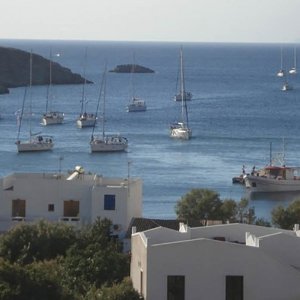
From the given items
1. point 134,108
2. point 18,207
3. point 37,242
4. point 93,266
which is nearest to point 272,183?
point 18,207

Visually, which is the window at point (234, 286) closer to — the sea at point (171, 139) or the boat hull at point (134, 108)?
the sea at point (171, 139)

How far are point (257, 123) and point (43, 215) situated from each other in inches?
1861

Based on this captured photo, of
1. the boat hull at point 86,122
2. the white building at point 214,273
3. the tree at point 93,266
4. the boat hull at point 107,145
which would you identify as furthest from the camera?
the boat hull at point 86,122

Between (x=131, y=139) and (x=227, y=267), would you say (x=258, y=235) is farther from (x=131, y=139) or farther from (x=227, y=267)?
(x=131, y=139)

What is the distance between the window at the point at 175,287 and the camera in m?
14.6

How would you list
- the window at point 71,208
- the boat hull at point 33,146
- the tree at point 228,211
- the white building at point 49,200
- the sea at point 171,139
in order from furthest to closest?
1. the boat hull at point 33,146
2. the sea at point 171,139
3. the tree at point 228,211
4. the window at point 71,208
5. the white building at point 49,200

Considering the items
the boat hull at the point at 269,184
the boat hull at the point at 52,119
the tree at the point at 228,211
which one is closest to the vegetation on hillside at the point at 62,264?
the tree at the point at 228,211

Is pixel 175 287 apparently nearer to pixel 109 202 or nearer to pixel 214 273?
pixel 214 273

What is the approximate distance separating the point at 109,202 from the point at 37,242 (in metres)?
4.46

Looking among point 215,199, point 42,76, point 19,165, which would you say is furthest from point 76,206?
point 42,76

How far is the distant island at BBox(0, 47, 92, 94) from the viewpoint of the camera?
384 feet

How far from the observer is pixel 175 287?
14.7 meters

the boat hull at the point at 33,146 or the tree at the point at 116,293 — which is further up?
the boat hull at the point at 33,146

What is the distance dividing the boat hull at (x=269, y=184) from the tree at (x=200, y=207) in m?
15.5
